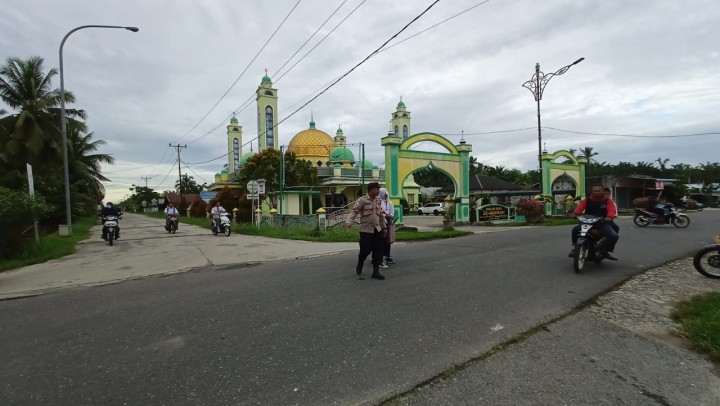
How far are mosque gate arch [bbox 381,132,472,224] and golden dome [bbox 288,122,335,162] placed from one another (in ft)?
88.3

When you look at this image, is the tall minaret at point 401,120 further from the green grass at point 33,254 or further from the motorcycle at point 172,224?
the green grass at point 33,254

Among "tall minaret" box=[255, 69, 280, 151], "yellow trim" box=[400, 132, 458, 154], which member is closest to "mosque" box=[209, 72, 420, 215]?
"tall minaret" box=[255, 69, 280, 151]

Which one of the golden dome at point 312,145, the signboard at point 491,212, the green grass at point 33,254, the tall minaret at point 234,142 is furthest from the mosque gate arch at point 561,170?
the tall minaret at point 234,142

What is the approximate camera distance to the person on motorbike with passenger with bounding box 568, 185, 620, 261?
696cm

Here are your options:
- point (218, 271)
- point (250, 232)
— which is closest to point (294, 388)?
point (218, 271)

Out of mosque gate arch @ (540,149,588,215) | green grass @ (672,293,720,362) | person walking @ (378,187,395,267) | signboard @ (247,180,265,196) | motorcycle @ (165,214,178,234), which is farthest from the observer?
mosque gate arch @ (540,149,588,215)

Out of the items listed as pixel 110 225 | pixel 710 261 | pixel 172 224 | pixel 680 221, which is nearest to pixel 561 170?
pixel 680 221

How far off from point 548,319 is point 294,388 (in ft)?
9.54

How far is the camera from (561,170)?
2677 centimetres

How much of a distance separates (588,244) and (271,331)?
19.1 ft

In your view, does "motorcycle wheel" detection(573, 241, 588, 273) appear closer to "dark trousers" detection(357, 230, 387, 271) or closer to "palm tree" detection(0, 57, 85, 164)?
"dark trousers" detection(357, 230, 387, 271)

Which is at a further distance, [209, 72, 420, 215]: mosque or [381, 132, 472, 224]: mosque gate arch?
[209, 72, 420, 215]: mosque

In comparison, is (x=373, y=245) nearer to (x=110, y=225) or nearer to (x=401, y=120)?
(x=110, y=225)

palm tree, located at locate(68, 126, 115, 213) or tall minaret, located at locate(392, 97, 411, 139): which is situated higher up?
tall minaret, located at locate(392, 97, 411, 139)
